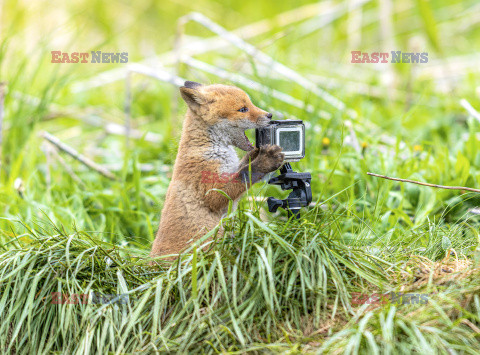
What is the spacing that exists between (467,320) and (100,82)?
591cm

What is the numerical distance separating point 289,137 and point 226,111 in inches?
18.0

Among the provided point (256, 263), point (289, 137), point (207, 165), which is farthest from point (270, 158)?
point (256, 263)

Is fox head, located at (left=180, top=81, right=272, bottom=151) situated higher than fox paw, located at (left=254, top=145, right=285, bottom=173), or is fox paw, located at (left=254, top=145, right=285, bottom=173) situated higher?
fox head, located at (left=180, top=81, right=272, bottom=151)

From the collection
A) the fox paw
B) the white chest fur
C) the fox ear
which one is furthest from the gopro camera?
the fox ear

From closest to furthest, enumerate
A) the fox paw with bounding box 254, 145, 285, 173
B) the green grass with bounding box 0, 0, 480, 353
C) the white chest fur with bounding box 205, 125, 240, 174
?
the green grass with bounding box 0, 0, 480, 353
the fox paw with bounding box 254, 145, 285, 173
the white chest fur with bounding box 205, 125, 240, 174

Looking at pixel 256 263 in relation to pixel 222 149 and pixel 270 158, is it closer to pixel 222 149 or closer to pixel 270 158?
pixel 270 158

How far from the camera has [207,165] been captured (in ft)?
10.4

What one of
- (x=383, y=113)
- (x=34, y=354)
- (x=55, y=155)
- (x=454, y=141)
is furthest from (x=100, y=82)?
(x=34, y=354)

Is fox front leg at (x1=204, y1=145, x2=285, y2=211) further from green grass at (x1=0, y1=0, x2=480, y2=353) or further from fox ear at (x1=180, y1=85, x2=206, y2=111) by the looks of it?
fox ear at (x1=180, y1=85, x2=206, y2=111)

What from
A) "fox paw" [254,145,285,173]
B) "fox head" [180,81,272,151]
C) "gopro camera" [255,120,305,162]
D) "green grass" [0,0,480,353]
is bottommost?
"green grass" [0,0,480,353]

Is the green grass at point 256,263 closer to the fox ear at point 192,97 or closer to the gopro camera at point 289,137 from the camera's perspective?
the gopro camera at point 289,137

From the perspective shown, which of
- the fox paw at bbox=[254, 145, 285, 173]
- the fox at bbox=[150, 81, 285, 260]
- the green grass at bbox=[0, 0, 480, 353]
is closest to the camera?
the green grass at bbox=[0, 0, 480, 353]

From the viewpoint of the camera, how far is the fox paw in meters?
2.87

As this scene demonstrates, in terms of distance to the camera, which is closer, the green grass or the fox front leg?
the green grass
